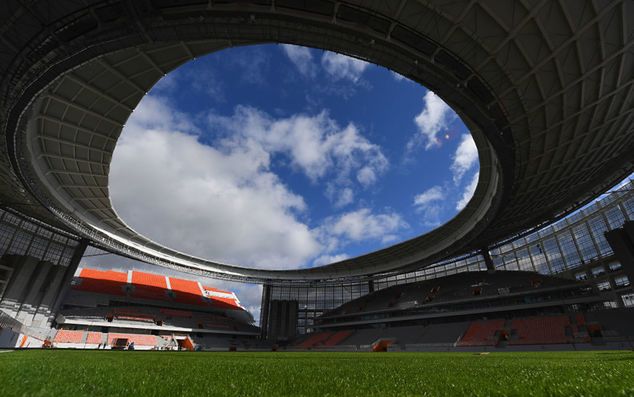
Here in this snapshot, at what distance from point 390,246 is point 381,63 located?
1499 inches

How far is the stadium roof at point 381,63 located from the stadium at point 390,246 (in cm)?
12

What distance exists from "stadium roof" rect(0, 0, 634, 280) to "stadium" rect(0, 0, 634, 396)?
120mm

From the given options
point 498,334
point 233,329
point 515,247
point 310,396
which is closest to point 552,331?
point 498,334

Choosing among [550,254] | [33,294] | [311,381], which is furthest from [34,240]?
[550,254]

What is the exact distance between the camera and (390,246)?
52.7 m

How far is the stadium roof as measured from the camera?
16.7 m

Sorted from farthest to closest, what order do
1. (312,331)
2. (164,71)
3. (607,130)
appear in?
(312,331) < (607,130) < (164,71)

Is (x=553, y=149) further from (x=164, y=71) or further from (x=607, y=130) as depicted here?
(x=164, y=71)

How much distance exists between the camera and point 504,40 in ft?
59.4

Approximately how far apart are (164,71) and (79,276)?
57064mm

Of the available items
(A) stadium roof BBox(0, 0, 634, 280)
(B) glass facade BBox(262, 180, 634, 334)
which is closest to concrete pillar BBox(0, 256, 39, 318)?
(A) stadium roof BBox(0, 0, 634, 280)

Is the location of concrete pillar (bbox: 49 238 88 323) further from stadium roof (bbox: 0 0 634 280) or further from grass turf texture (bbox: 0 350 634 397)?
grass turf texture (bbox: 0 350 634 397)

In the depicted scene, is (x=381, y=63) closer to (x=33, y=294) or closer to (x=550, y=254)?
(x=33, y=294)

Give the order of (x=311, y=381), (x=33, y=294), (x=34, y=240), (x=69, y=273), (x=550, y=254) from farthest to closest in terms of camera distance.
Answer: (x=550, y=254) < (x=69, y=273) < (x=34, y=240) < (x=33, y=294) < (x=311, y=381)
